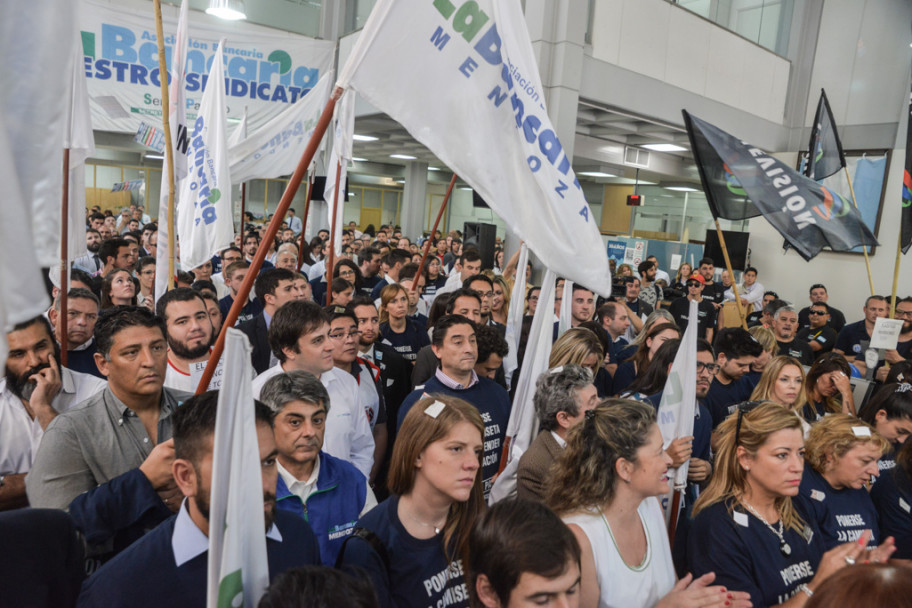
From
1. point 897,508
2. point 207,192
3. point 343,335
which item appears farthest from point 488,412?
point 207,192

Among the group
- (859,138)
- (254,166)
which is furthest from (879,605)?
(859,138)

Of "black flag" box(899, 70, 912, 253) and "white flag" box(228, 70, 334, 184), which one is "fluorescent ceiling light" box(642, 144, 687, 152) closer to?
"black flag" box(899, 70, 912, 253)

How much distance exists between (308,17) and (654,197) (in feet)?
49.0

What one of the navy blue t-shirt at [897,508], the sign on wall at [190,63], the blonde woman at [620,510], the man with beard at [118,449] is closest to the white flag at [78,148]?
the man with beard at [118,449]

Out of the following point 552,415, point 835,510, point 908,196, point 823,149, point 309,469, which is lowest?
point 835,510

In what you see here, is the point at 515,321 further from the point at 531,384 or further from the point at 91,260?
the point at 91,260

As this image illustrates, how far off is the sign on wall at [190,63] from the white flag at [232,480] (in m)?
12.3

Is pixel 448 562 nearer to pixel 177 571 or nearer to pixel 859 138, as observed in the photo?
pixel 177 571

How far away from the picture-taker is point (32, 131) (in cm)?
85

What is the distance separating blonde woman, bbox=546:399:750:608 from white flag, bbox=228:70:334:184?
20.5 ft

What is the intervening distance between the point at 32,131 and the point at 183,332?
2.72 meters

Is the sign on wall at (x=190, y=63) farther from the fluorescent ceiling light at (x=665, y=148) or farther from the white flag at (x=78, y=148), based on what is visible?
the white flag at (x=78, y=148)

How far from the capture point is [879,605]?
1.36 metres

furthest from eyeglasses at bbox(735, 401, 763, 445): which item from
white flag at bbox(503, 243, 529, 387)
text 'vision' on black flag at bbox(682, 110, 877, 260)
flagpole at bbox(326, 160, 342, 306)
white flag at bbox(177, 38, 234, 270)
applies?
white flag at bbox(177, 38, 234, 270)
